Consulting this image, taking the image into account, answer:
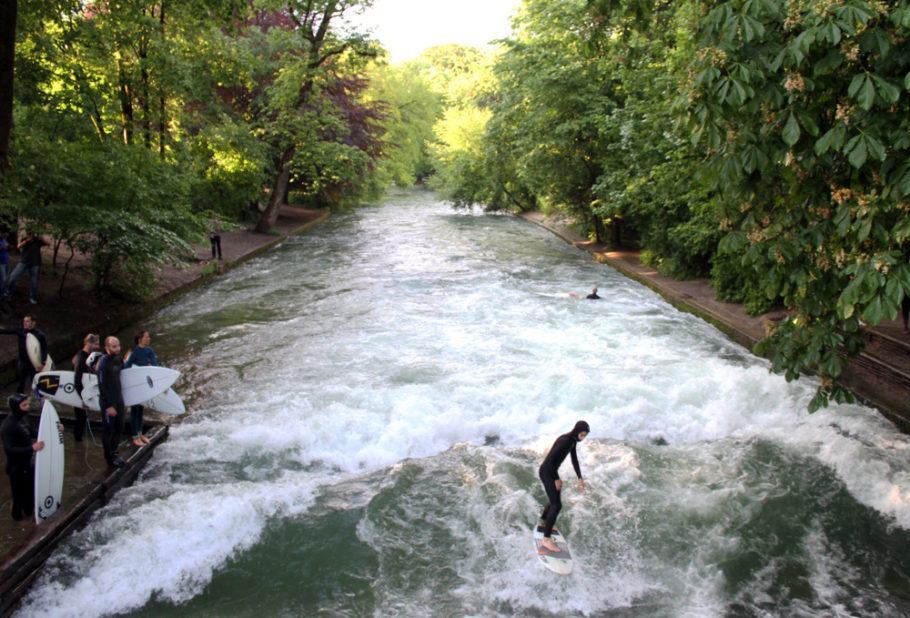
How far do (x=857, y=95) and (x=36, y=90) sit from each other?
15.3m

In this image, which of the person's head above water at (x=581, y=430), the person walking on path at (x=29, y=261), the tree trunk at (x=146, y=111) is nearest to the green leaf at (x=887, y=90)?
the person's head above water at (x=581, y=430)

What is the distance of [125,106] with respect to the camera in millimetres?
17688

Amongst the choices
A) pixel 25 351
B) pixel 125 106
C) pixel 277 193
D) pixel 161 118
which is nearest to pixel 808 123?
pixel 25 351

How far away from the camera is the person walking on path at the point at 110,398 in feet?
26.2

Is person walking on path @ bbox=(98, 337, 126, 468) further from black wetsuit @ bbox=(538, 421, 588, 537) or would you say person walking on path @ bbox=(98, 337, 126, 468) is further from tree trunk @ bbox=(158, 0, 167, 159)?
tree trunk @ bbox=(158, 0, 167, 159)

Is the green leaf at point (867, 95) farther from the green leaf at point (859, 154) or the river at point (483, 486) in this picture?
the river at point (483, 486)

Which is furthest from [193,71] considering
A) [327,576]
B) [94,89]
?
[327,576]

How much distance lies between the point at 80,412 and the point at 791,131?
9.05 metres

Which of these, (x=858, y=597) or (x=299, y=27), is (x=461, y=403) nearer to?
(x=858, y=597)

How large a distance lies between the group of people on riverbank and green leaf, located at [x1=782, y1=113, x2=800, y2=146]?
7360mm

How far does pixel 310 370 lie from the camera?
12.9 m

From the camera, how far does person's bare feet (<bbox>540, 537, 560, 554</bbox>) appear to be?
704 cm

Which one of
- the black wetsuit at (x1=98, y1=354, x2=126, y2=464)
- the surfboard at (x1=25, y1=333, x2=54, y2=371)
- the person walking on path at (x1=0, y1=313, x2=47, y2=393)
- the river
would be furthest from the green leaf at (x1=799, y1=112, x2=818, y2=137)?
the person walking on path at (x1=0, y1=313, x2=47, y2=393)

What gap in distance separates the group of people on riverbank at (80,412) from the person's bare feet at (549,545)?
5213 millimetres
